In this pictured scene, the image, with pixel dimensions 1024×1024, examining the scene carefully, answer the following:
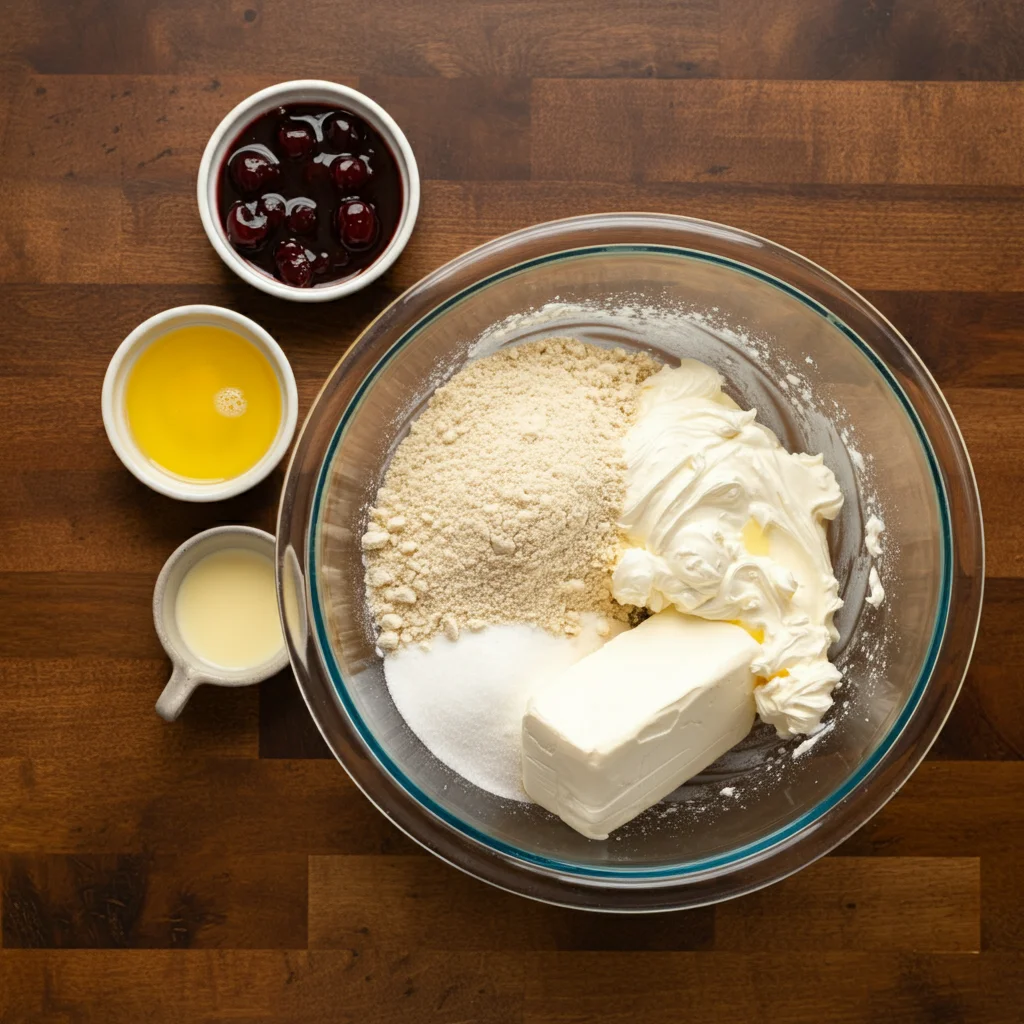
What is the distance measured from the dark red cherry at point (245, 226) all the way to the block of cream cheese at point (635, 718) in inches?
25.7

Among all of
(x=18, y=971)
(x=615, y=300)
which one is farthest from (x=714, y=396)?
(x=18, y=971)

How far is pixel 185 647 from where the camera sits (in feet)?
3.98

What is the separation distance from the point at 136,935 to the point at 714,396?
1.04m

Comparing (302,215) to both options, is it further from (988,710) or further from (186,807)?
(988,710)

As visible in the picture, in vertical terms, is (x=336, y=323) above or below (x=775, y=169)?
below

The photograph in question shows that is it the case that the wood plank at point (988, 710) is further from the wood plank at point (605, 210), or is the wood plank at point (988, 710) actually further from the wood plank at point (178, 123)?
the wood plank at point (178, 123)

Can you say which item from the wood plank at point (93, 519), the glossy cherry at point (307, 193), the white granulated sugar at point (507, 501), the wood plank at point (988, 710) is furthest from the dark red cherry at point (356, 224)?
the wood plank at point (988, 710)

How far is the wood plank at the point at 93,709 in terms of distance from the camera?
4.10 feet

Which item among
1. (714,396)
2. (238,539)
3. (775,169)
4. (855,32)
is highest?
Answer: (855,32)

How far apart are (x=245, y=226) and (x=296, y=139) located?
124 mm

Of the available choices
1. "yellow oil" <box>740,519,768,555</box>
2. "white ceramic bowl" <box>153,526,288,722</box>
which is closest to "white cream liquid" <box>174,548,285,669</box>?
"white ceramic bowl" <box>153,526,288,722</box>

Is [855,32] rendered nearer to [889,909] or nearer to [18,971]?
[889,909]

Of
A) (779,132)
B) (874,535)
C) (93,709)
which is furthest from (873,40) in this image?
Result: (93,709)

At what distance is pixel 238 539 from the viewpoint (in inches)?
47.6
